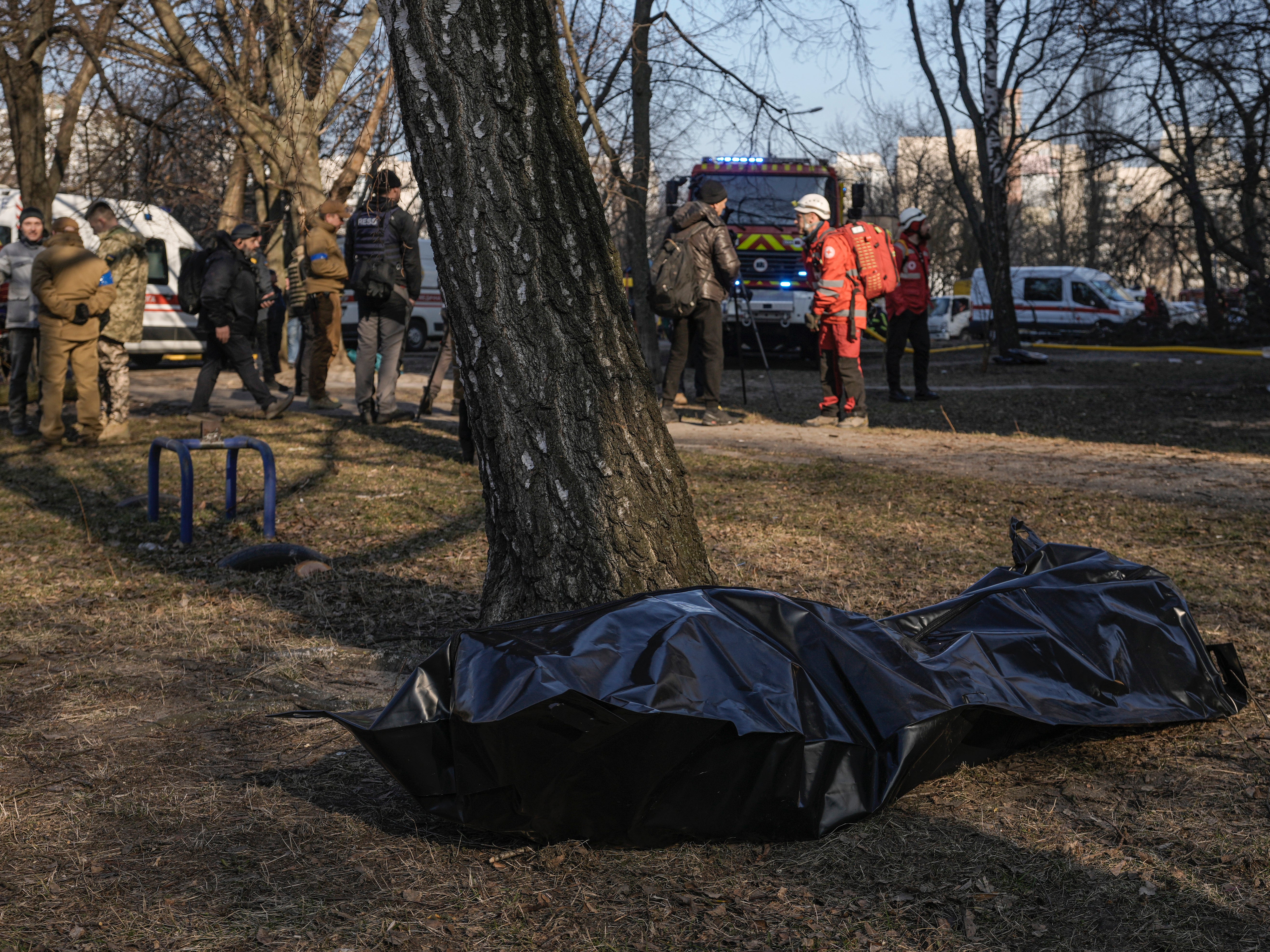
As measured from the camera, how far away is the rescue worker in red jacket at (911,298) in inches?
451

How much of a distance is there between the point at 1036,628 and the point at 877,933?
110cm

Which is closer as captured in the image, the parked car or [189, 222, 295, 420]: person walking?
[189, 222, 295, 420]: person walking

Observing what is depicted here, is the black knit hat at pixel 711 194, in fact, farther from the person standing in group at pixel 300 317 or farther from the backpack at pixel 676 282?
the person standing in group at pixel 300 317

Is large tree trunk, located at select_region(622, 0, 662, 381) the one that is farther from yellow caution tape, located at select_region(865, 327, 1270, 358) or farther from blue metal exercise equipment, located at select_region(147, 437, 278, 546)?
yellow caution tape, located at select_region(865, 327, 1270, 358)

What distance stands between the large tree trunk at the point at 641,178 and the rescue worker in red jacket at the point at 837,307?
1744 millimetres

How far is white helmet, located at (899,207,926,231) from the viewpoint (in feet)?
38.2

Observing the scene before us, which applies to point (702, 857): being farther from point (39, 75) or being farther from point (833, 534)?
point (39, 75)

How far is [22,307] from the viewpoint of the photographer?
29.8 ft

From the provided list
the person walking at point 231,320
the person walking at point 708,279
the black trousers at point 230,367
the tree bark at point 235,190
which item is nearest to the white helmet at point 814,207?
the person walking at point 708,279

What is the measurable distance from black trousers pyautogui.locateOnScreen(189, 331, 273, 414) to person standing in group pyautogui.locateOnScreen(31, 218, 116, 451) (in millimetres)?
1209

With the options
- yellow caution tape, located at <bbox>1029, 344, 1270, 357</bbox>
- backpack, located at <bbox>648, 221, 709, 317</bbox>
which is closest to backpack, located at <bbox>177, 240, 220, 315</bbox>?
backpack, located at <bbox>648, 221, 709, 317</bbox>

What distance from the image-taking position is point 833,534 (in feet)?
18.9

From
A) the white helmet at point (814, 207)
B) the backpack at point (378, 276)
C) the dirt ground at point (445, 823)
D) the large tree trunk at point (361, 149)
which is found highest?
the large tree trunk at point (361, 149)

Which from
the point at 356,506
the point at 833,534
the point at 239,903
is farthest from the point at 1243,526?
the point at 239,903
